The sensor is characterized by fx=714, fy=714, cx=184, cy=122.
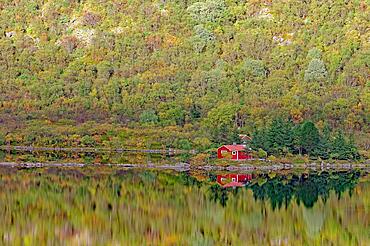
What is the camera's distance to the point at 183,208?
41.4 meters

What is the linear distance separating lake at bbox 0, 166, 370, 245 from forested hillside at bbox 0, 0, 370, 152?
26.5 m

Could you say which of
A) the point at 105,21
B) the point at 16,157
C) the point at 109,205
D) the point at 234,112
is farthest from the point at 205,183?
the point at 105,21

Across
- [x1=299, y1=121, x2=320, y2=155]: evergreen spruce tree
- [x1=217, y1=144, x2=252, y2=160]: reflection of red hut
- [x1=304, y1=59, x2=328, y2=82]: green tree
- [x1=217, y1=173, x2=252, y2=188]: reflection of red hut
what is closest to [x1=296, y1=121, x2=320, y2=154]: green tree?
[x1=299, y1=121, x2=320, y2=155]: evergreen spruce tree

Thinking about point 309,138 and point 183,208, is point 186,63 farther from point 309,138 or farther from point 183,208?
point 183,208

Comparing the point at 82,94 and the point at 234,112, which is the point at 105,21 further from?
the point at 234,112

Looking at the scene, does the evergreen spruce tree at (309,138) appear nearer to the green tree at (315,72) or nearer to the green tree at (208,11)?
the green tree at (315,72)

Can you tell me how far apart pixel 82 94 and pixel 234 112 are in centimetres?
2857

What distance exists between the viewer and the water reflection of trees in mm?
44875

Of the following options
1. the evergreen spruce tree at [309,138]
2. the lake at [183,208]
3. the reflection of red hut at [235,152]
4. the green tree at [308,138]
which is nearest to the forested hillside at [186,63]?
the reflection of red hut at [235,152]

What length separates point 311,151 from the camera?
68.7 metres

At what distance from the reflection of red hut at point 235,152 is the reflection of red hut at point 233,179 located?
8.28 meters

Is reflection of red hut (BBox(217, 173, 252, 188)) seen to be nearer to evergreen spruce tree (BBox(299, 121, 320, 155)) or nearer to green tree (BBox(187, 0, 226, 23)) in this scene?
evergreen spruce tree (BBox(299, 121, 320, 155))

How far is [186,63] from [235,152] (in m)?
52.6

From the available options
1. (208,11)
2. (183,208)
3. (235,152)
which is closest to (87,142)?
(235,152)
